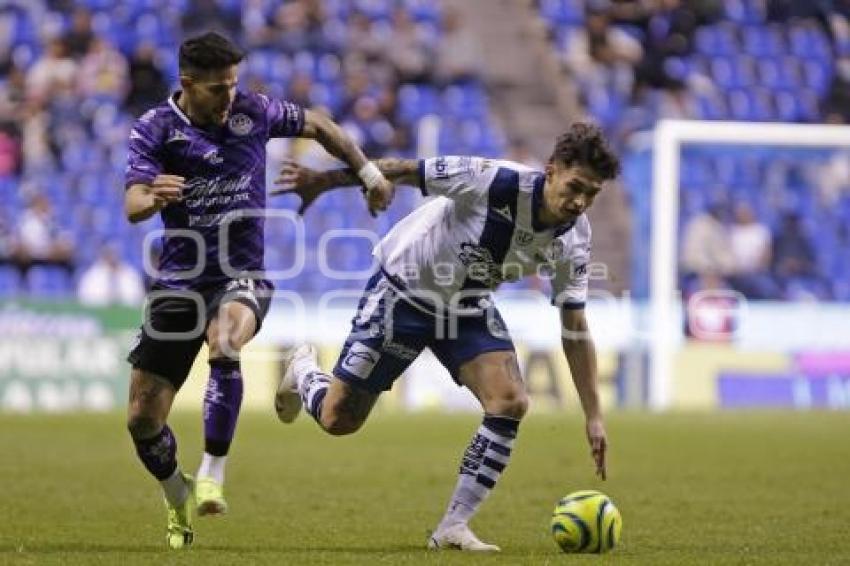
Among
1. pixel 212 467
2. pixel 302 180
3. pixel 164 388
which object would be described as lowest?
pixel 212 467

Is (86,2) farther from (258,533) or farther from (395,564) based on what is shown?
(395,564)

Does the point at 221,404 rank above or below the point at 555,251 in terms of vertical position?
below

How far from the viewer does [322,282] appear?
26.2 meters

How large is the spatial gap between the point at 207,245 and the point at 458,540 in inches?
78.0

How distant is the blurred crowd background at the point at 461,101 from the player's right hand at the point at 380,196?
1580 cm

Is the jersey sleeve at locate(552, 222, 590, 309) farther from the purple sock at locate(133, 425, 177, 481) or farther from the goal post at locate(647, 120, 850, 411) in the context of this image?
the goal post at locate(647, 120, 850, 411)

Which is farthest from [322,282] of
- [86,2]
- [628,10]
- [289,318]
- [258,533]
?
[258,533]

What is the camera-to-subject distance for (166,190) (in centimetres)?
777

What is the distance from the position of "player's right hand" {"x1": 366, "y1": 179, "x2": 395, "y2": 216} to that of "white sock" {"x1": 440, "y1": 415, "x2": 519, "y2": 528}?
1.18 meters

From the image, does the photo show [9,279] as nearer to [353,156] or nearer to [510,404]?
[353,156]

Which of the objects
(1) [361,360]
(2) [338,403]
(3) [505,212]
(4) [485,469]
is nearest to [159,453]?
(2) [338,403]

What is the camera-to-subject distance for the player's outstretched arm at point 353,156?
8.40 metres

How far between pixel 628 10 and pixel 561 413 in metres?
10.4

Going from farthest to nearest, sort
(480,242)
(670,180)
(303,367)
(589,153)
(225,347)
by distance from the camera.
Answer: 1. (670,180)
2. (303,367)
3. (225,347)
4. (480,242)
5. (589,153)
